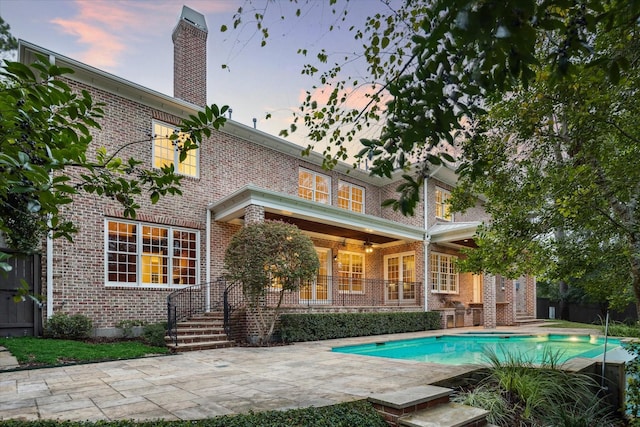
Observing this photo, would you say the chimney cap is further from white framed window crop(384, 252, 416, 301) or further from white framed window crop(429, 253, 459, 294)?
white framed window crop(429, 253, 459, 294)

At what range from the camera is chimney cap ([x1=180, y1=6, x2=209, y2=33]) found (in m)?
12.3

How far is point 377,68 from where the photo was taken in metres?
4.01

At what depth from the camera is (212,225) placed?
12102 millimetres

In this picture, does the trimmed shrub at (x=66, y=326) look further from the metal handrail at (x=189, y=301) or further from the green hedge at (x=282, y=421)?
the green hedge at (x=282, y=421)

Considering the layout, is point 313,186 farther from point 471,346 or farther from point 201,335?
point 471,346

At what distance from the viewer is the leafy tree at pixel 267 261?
949 cm

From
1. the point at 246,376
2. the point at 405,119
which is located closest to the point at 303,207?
the point at 246,376

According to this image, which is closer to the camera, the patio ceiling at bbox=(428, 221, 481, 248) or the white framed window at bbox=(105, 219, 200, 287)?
the white framed window at bbox=(105, 219, 200, 287)

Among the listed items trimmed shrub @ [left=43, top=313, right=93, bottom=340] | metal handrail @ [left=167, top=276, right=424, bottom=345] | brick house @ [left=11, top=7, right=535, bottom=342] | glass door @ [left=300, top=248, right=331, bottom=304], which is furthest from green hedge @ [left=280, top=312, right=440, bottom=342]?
trimmed shrub @ [left=43, top=313, right=93, bottom=340]

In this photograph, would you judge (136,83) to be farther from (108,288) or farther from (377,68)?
(377,68)

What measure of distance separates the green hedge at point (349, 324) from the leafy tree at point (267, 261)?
88cm

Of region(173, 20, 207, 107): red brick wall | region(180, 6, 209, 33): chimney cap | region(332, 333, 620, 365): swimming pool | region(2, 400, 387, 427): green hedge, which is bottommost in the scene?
region(332, 333, 620, 365): swimming pool

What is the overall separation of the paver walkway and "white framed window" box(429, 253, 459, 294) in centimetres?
1022

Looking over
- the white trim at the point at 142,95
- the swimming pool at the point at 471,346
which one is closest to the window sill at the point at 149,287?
the white trim at the point at 142,95
